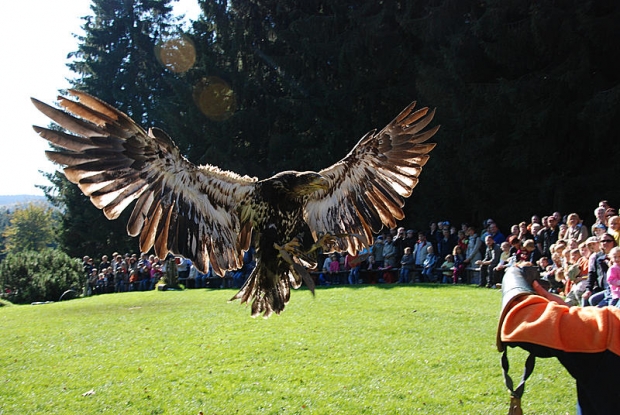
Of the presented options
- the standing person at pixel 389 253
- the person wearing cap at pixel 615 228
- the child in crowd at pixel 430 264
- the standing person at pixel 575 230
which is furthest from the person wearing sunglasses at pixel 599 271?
the standing person at pixel 389 253

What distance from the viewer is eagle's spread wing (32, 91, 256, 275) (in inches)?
179

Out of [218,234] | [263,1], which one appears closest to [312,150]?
[263,1]

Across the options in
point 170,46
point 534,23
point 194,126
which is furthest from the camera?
point 170,46

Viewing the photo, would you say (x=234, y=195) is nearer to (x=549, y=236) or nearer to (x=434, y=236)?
(x=549, y=236)

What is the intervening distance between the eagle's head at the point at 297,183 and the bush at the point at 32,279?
1599cm

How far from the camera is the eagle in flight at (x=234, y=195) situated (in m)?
4.60

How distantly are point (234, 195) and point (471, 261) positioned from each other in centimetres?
963

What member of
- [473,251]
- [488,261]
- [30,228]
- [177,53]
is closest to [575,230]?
[488,261]

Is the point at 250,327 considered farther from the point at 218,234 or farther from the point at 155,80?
the point at 155,80

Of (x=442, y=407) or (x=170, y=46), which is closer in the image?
(x=442, y=407)

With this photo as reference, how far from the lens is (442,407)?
5395mm

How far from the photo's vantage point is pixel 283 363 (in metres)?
7.02

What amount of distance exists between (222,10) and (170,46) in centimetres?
622

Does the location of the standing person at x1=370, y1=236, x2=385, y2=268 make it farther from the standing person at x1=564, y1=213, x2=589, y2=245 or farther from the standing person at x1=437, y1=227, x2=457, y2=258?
the standing person at x1=564, y1=213, x2=589, y2=245
